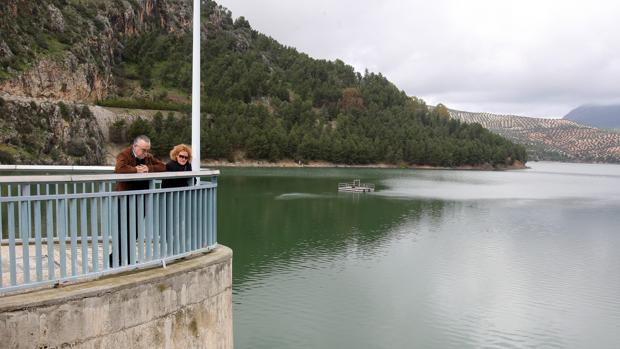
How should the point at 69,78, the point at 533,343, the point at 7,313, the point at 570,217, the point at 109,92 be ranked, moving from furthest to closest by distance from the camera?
the point at 109,92 → the point at 69,78 → the point at 570,217 → the point at 533,343 → the point at 7,313

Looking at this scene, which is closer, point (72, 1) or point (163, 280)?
point (163, 280)

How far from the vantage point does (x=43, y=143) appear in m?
92.4

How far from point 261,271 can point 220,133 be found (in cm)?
10716

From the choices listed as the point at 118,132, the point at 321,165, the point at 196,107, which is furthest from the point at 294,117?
the point at 196,107

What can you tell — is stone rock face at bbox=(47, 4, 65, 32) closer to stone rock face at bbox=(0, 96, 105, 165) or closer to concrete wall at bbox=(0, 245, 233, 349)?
stone rock face at bbox=(0, 96, 105, 165)

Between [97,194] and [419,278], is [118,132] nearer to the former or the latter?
[419,278]

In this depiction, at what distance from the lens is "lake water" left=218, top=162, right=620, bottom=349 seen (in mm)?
16708

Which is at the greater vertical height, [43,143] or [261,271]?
[43,143]

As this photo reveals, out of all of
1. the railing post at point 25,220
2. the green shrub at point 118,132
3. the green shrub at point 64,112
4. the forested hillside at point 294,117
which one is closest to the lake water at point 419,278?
the railing post at point 25,220

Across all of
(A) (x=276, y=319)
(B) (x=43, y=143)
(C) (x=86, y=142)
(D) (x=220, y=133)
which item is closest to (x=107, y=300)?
(A) (x=276, y=319)

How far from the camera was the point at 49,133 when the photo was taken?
95562 mm

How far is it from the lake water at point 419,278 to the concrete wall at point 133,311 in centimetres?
911

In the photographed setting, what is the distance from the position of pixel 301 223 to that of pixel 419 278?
1544 centimetres

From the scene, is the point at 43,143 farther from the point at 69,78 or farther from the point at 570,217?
the point at 570,217
